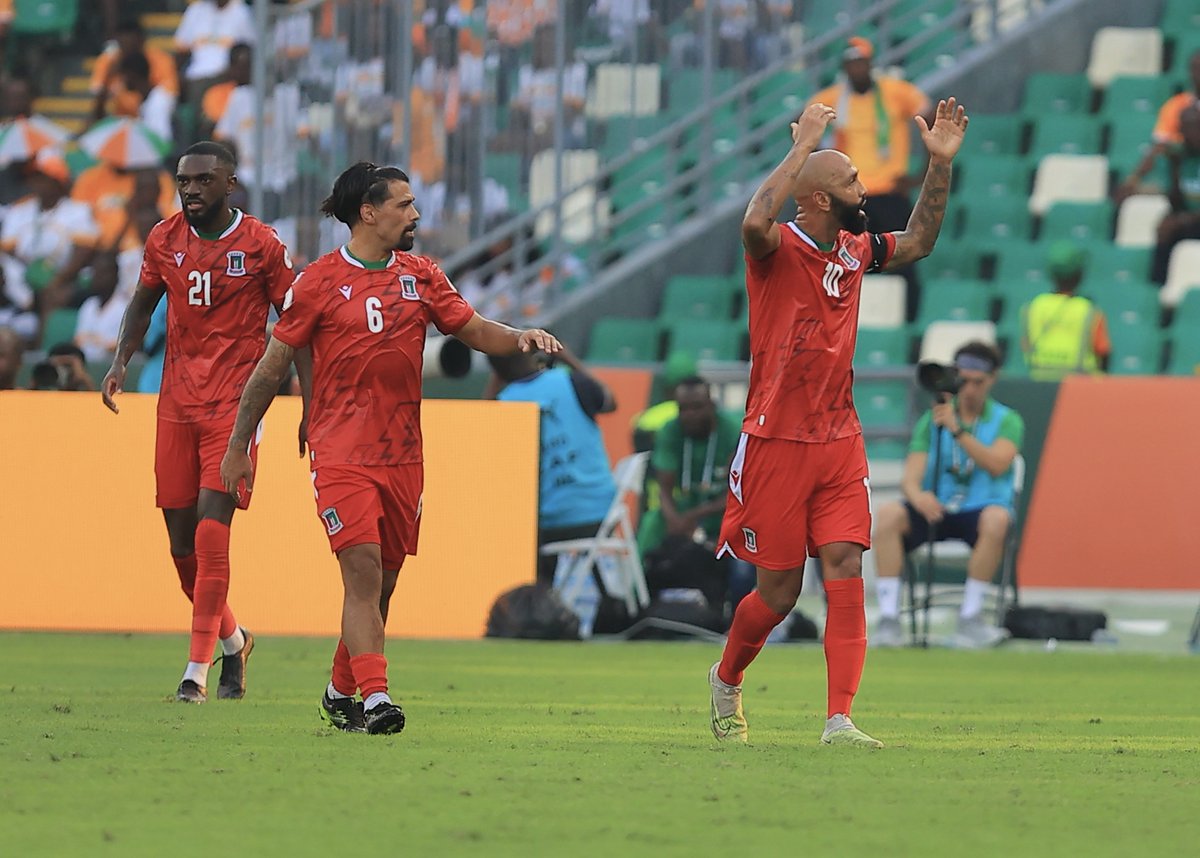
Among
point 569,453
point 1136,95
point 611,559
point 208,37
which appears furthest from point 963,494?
point 208,37

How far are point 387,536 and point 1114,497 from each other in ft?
30.9

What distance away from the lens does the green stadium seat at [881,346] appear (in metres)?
18.5

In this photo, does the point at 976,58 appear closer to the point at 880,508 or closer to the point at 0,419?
the point at 880,508

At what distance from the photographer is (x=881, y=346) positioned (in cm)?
1861

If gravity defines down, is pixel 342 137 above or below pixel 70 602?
above

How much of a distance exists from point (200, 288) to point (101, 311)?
11.5 m

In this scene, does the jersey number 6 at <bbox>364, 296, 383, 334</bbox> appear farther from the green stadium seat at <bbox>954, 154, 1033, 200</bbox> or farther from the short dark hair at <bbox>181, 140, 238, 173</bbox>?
the green stadium seat at <bbox>954, 154, 1033, 200</bbox>

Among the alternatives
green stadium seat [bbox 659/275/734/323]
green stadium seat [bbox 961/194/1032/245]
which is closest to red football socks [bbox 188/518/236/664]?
green stadium seat [bbox 659/275/734/323]

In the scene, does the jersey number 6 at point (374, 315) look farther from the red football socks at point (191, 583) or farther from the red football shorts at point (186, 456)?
the red football socks at point (191, 583)

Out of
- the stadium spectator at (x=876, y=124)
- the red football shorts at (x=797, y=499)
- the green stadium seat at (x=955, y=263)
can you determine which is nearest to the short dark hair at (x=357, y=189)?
the red football shorts at (x=797, y=499)

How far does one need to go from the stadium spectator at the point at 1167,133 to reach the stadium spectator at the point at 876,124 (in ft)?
5.98

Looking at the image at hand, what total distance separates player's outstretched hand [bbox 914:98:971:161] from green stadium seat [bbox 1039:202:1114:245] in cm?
1154

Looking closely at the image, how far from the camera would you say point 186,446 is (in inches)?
393

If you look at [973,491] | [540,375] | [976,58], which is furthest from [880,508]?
[976,58]
